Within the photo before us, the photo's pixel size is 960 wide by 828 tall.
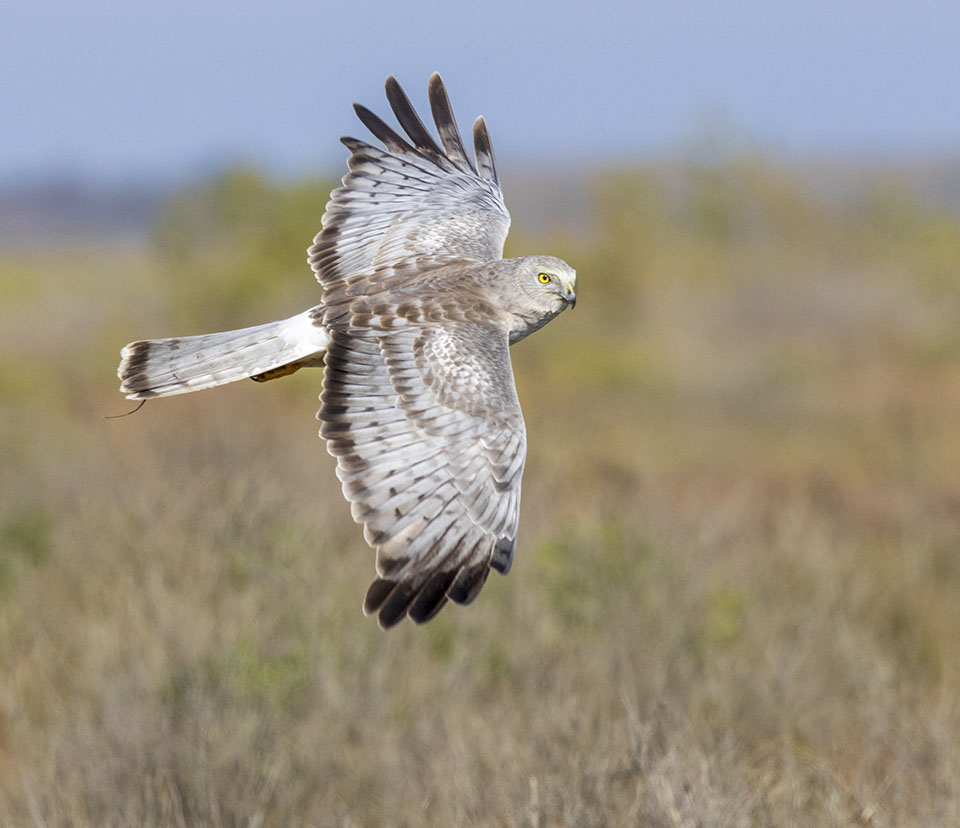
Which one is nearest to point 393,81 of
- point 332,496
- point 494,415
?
point 494,415

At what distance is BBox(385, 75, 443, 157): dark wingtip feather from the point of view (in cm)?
692

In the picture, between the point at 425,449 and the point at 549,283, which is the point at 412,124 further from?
the point at 425,449

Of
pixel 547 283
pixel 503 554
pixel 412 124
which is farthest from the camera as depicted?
pixel 412 124

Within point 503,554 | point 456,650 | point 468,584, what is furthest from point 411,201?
point 456,650

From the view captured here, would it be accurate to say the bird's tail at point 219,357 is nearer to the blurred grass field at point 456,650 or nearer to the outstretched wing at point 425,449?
the outstretched wing at point 425,449

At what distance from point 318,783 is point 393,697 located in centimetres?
113

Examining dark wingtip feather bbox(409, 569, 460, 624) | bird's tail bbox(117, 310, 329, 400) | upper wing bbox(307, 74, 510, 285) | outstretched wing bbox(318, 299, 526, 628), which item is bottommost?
dark wingtip feather bbox(409, 569, 460, 624)

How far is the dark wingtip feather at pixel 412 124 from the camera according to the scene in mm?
6922

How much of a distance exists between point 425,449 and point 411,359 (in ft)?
1.44

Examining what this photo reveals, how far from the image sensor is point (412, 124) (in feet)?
22.7

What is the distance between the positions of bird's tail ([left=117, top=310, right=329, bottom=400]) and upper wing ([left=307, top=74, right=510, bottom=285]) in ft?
2.88

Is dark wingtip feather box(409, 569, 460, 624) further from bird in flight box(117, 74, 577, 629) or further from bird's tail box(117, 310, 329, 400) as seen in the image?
bird's tail box(117, 310, 329, 400)

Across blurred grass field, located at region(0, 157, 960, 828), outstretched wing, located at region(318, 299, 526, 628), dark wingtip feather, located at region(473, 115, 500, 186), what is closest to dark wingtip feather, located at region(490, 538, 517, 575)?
outstretched wing, located at region(318, 299, 526, 628)

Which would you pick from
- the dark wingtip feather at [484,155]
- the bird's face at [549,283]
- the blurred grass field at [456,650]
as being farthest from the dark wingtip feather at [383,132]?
the blurred grass field at [456,650]
